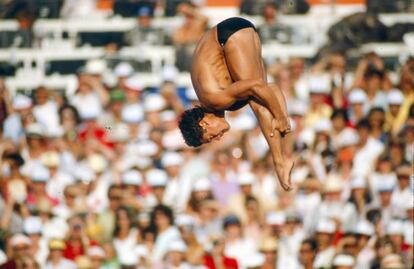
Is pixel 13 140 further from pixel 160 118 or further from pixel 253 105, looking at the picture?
pixel 253 105

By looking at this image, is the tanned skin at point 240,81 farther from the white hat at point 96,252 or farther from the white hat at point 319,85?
the white hat at point 319,85

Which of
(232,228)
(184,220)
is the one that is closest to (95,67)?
(184,220)

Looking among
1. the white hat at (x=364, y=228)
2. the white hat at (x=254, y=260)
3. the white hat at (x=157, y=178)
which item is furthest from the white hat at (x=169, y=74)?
the white hat at (x=364, y=228)

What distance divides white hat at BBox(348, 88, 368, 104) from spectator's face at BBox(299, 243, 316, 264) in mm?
2183

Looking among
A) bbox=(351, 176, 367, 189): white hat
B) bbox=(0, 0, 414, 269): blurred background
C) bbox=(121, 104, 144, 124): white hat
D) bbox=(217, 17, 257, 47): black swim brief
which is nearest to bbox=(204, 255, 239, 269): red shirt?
bbox=(0, 0, 414, 269): blurred background

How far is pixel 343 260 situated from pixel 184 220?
1789mm

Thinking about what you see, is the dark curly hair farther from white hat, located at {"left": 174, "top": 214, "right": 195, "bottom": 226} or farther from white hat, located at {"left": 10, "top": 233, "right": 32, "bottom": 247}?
white hat, located at {"left": 10, "top": 233, "right": 32, "bottom": 247}

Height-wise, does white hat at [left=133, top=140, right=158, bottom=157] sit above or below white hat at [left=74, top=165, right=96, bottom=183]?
above

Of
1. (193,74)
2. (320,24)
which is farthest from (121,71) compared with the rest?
(193,74)

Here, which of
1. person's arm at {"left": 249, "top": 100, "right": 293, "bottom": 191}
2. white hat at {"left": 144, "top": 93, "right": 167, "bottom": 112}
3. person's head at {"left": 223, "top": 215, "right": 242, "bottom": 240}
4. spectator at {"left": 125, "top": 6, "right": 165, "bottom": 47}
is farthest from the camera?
spectator at {"left": 125, "top": 6, "right": 165, "bottom": 47}

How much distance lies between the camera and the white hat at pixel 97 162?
1750cm

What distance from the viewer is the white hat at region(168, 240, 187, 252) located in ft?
53.6

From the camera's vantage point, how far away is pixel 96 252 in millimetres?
16562

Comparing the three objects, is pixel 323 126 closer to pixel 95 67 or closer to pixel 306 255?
pixel 306 255
